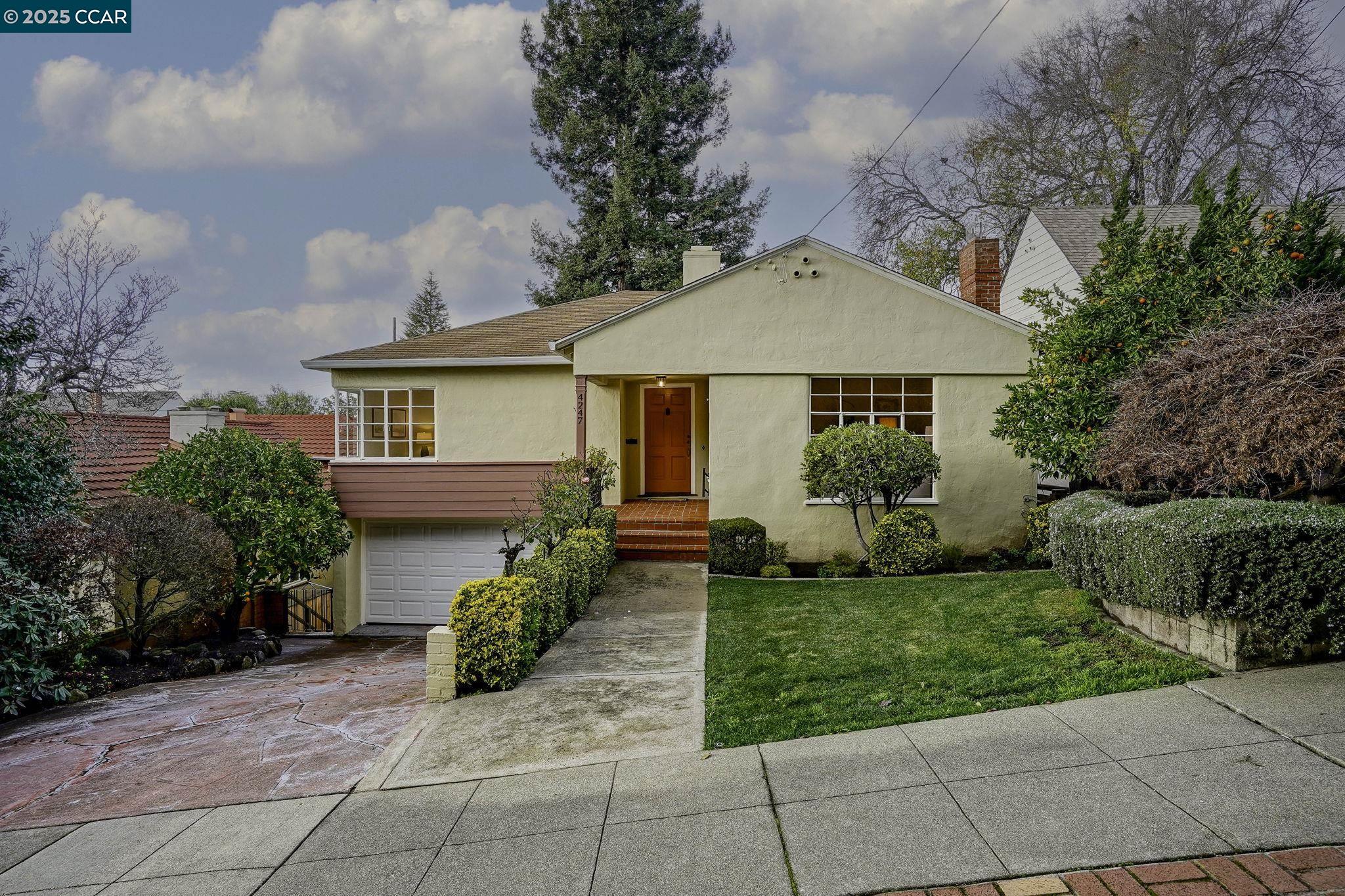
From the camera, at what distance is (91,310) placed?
45.1ft

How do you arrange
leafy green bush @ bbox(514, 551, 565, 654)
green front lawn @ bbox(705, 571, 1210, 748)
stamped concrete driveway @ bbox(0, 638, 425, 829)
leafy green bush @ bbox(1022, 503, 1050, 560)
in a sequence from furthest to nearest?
leafy green bush @ bbox(1022, 503, 1050, 560)
leafy green bush @ bbox(514, 551, 565, 654)
green front lawn @ bbox(705, 571, 1210, 748)
stamped concrete driveway @ bbox(0, 638, 425, 829)

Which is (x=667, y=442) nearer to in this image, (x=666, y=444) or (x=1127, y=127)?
(x=666, y=444)

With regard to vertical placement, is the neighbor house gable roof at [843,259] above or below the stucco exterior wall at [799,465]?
above

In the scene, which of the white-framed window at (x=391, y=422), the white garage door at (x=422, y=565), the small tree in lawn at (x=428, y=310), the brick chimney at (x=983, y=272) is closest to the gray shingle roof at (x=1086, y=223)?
the brick chimney at (x=983, y=272)

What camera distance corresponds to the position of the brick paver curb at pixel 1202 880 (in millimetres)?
2912

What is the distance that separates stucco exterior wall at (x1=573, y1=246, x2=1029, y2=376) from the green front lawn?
420cm

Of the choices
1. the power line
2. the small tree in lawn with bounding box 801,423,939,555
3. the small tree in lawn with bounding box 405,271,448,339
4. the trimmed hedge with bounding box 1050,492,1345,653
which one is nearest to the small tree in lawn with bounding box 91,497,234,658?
the small tree in lawn with bounding box 801,423,939,555

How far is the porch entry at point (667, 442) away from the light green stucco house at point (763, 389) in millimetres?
1815

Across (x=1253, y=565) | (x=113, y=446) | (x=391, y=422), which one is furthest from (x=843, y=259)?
(x=113, y=446)

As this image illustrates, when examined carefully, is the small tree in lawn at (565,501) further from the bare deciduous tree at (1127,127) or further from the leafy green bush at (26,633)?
the bare deciduous tree at (1127,127)

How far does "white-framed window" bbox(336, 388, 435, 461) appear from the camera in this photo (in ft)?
46.8

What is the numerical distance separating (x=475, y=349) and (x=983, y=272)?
975 cm

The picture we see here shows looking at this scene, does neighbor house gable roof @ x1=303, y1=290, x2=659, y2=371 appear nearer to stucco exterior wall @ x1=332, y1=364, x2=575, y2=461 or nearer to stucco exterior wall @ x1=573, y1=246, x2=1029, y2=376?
stucco exterior wall @ x1=332, y1=364, x2=575, y2=461

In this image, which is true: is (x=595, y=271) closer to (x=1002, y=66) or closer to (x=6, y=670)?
(x=1002, y=66)
